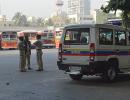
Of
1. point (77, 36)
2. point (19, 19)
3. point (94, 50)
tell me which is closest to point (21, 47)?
point (77, 36)

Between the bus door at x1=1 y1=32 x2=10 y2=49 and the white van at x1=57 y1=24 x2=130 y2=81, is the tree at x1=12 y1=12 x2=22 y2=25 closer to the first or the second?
the bus door at x1=1 y1=32 x2=10 y2=49

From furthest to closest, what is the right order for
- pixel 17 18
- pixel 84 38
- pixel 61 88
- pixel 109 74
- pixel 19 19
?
1. pixel 17 18
2. pixel 19 19
3. pixel 109 74
4. pixel 84 38
5. pixel 61 88

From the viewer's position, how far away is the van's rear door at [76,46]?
47.8 feet

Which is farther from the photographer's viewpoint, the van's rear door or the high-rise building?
the high-rise building

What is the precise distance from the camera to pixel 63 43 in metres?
15.4

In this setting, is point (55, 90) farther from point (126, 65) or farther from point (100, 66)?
point (126, 65)

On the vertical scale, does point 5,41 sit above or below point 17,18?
below

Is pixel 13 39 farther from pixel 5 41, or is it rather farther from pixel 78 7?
pixel 78 7

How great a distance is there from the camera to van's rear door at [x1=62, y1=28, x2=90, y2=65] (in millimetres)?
14570

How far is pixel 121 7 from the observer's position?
15.1 m

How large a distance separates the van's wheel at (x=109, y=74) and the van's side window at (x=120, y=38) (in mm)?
990

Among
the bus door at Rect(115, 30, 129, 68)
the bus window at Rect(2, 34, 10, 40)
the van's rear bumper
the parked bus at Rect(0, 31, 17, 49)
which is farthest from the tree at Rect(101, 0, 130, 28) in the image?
the bus window at Rect(2, 34, 10, 40)

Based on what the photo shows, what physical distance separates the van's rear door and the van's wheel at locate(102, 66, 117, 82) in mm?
980

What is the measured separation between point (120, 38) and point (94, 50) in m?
1.77
